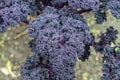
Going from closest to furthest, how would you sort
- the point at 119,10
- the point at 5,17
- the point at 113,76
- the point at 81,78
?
the point at 113,76 → the point at 5,17 → the point at 119,10 → the point at 81,78

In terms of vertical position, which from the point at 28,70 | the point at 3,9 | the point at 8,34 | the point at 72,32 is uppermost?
the point at 8,34

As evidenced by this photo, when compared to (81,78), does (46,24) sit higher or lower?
higher

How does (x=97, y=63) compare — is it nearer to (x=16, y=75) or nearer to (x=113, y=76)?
(x=16, y=75)

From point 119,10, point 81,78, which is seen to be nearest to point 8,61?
point 81,78

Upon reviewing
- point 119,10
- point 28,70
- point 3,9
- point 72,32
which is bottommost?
point 28,70

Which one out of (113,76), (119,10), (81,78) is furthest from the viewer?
(81,78)

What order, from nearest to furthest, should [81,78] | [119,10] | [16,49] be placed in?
[119,10]
[81,78]
[16,49]

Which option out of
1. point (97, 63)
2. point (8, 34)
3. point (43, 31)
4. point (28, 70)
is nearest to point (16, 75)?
point (8, 34)

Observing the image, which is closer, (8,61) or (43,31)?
(43,31)

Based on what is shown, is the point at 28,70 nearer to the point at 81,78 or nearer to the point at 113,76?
the point at 113,76
